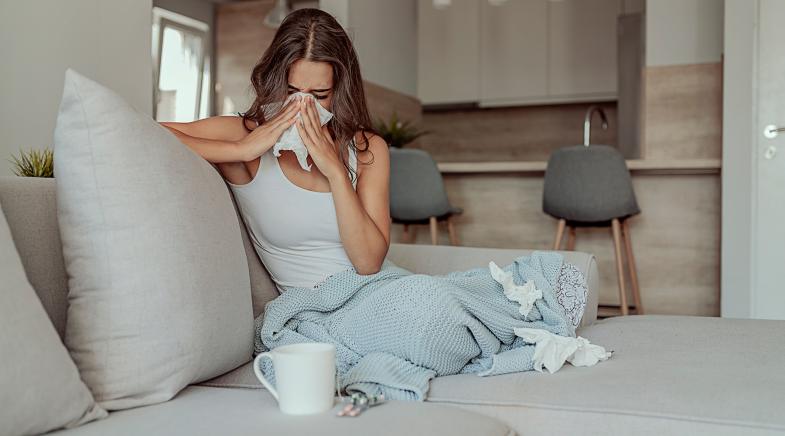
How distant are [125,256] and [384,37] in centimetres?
425

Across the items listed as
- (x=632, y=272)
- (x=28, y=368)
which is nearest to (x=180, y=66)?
(x=632, y=272)

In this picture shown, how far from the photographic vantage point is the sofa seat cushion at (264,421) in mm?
925

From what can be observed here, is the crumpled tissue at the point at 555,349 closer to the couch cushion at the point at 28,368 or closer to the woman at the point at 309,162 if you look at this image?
the woman at the point at 309,162

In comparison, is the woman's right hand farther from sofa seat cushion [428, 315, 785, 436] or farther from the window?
the window

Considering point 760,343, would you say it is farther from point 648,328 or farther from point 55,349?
point 55,349

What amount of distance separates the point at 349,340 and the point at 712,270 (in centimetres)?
296

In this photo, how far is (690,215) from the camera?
3.82 m

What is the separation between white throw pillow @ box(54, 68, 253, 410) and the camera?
106 centimetres

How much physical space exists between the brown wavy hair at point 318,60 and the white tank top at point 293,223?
0.14 metres

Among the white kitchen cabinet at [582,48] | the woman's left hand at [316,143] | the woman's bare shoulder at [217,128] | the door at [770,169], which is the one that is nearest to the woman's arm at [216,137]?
the woman's bare shoulder at [217,128]

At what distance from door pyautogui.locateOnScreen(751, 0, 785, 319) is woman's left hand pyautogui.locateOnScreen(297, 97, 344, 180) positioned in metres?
2.61

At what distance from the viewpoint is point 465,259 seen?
6.38 feet

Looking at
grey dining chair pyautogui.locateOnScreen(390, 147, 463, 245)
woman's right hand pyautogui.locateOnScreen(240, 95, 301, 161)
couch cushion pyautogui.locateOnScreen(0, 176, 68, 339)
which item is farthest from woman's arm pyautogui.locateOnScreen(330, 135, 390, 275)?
grey dining chair pyautogui.locateOnScreen(390, 147, 463, 245)

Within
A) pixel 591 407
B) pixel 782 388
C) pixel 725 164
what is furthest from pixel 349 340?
pixel 725 164
